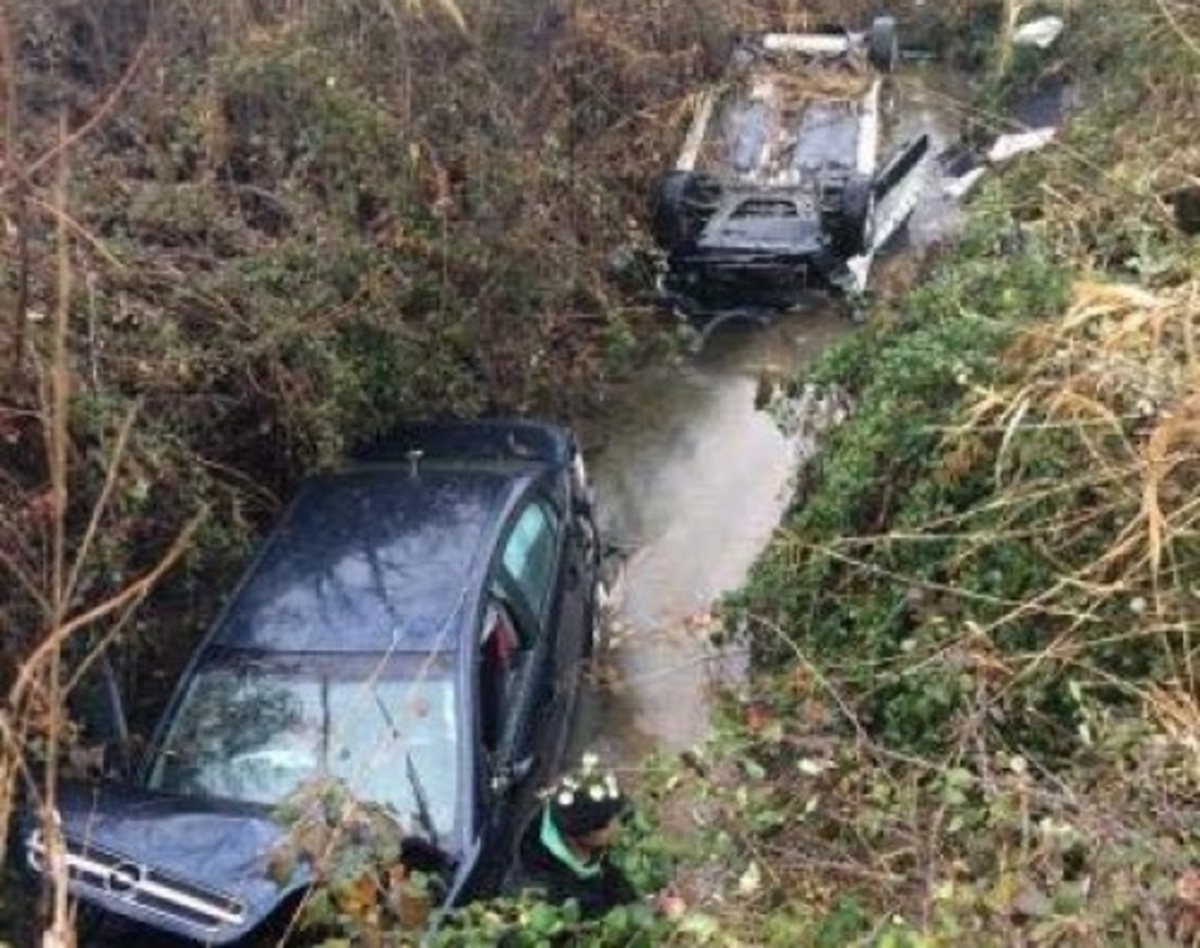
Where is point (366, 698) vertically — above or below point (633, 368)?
above

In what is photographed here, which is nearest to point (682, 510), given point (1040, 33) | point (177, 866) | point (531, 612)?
point (531, 612)

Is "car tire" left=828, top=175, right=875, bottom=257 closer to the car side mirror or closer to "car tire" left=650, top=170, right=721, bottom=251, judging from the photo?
"car tire" left=650, top=170, right=721, bottom=251

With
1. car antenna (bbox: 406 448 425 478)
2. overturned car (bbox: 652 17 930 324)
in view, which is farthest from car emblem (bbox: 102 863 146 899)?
overturned car (bbox: 652 17 930 324)

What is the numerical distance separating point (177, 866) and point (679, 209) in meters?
6.64

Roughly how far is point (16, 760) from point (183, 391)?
4068 mm

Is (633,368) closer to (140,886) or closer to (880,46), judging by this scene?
(880,46)

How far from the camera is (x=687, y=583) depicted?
7938mm

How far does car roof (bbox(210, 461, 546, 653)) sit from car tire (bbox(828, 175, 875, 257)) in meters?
4.21

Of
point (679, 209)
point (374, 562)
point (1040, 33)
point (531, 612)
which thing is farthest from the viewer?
point (1040, 33)

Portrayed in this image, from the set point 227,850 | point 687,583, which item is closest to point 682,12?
point 687,583

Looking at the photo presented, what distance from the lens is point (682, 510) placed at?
28.1ft

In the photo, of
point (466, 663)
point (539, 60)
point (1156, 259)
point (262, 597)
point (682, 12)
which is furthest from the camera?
point (682, 12)

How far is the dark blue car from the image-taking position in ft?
14.1

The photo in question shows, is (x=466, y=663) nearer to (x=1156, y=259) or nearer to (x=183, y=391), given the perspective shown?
(x=183, y=391)
